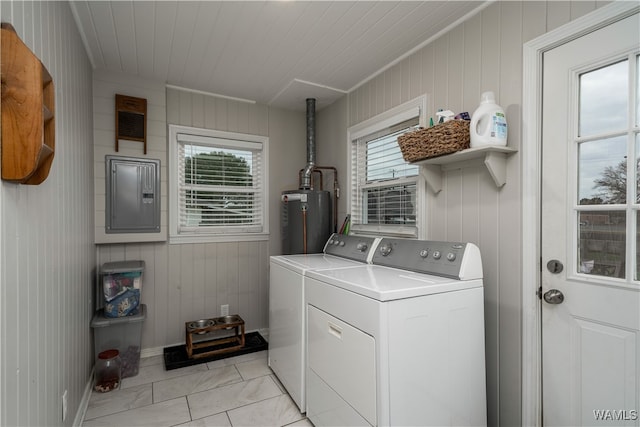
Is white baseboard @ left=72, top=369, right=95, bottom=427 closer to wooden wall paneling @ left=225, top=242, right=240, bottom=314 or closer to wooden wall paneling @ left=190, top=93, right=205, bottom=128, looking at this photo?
wooden wall paneling @ left=225, top=242, right=240, bottom=314

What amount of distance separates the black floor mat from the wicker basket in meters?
2.19

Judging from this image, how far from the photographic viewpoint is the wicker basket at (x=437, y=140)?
5.63 feet

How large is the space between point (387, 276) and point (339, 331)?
0.38m

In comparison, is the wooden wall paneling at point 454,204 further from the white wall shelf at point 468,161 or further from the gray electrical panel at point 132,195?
the gray electrical panel at point 132,195

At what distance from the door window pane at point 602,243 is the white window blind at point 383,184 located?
0.99 m

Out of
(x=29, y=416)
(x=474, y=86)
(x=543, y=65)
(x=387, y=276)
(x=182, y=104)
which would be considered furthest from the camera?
(x=182, y=104)

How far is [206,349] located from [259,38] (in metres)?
2.66

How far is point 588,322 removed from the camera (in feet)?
4.69

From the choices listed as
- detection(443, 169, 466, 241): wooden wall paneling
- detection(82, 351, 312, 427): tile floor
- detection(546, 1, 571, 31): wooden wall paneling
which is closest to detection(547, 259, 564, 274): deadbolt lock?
detection(443, 169, 466, 241): wooden wall paneling

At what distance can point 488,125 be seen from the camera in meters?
1.61

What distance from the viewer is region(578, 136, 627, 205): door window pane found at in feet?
4.39

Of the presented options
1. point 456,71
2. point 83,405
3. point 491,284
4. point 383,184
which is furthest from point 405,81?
point 83,405

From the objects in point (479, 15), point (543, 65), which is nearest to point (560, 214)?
point (543, 65)

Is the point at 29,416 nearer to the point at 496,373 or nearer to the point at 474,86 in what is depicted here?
the point at 496,373
